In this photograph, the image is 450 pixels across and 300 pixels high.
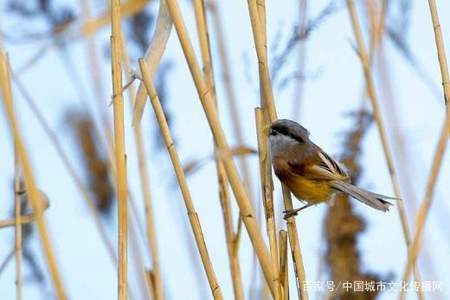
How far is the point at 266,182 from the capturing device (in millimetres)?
1601

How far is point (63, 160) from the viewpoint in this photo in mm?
2164

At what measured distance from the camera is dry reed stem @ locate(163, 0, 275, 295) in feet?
4.80

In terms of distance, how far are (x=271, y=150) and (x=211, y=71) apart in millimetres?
277

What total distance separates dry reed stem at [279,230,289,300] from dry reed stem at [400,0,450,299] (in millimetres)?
279

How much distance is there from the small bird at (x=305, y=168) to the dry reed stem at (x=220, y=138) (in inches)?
6.2

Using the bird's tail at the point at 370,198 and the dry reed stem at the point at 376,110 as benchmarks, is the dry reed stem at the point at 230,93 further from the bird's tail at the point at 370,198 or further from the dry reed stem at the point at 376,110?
the bird's tail at the point at 370,198

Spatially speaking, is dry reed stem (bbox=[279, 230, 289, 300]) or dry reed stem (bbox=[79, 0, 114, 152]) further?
dry reed stem (bbox=[79, 0, 114, 152])

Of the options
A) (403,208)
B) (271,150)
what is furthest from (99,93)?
(403,208)

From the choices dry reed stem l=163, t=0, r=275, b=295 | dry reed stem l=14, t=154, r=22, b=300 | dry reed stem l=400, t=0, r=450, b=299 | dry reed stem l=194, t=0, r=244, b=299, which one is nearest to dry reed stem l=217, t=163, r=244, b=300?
dry reed stem l=194, t=0, r=244, b=299

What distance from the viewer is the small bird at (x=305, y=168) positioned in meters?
1.68

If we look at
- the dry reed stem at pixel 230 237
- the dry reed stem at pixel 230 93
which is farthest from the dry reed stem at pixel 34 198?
the dry reed stem at pixel 230 93

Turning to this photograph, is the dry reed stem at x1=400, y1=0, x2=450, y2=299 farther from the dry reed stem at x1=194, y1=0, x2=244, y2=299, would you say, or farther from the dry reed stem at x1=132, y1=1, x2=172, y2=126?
the dry reed stem at x1=132, y1=1, x2=172, y2=126

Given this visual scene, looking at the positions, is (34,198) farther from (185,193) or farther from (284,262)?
(284,262)

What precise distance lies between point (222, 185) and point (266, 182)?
30 centimetres
